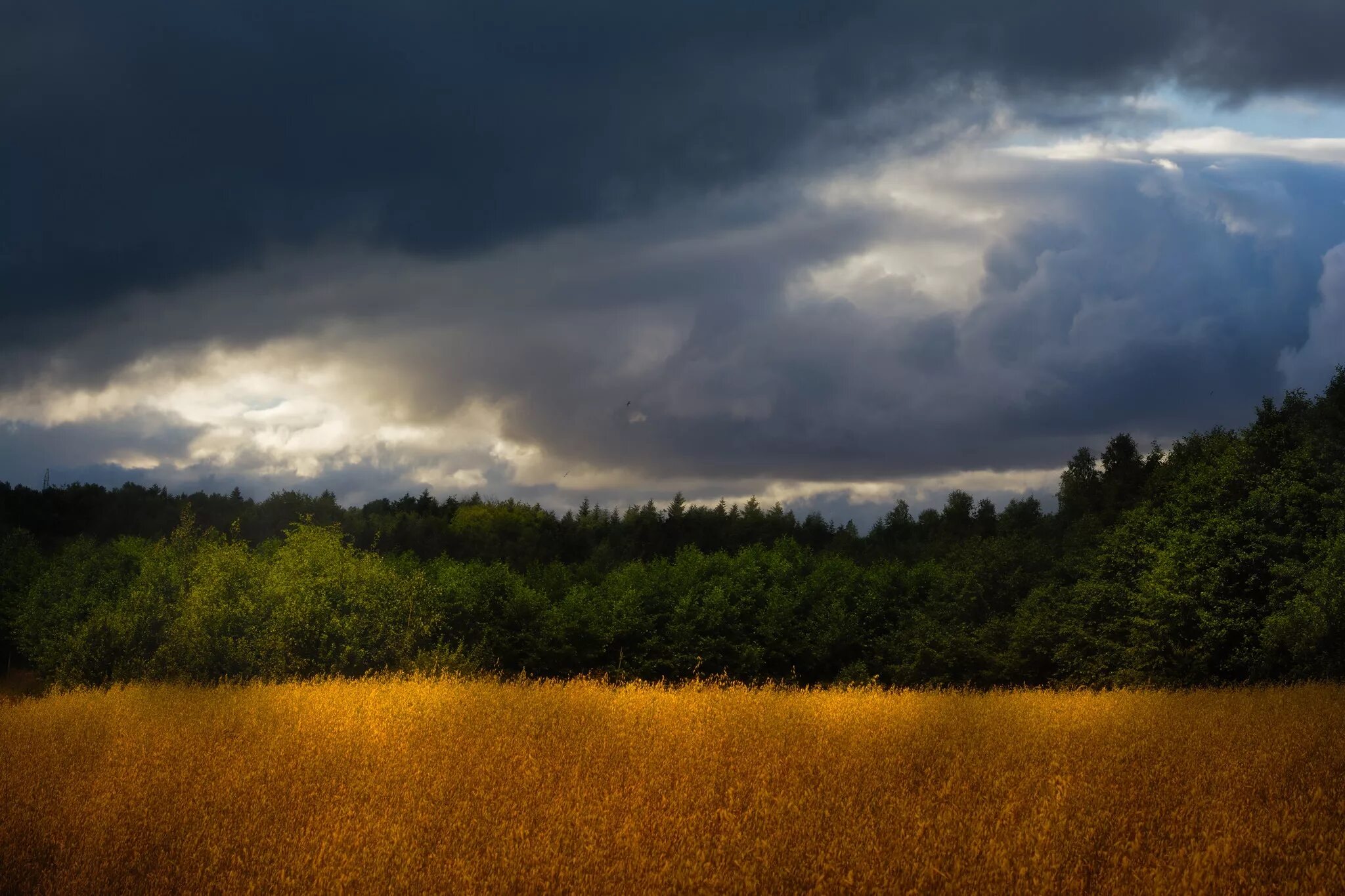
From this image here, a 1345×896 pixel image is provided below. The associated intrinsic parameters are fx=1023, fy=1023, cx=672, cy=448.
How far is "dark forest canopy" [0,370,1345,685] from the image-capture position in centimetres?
3105

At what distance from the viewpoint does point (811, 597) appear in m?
58.1

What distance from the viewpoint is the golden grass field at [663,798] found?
26.9 ft

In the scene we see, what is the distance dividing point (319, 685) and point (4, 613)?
163ft

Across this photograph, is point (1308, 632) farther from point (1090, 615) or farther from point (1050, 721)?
point (1050, 721)

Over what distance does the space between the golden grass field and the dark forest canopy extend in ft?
49.0

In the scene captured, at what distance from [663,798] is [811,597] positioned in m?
49.0

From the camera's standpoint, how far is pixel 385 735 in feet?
42.6

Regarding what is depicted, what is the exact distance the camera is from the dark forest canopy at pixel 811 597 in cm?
3105

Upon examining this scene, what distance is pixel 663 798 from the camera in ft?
32.8

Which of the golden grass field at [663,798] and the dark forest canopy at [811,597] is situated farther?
the dark forest canopy at [811,597]

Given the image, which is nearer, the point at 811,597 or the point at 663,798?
the point at 663,798

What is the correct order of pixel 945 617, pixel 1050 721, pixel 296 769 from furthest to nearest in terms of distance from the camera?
pixel 945 617, pixel 1050 721, pixel 296 769

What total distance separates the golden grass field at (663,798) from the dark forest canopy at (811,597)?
1493 centimetres

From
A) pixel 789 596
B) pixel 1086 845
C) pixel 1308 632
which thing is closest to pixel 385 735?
pixel 1086 845
